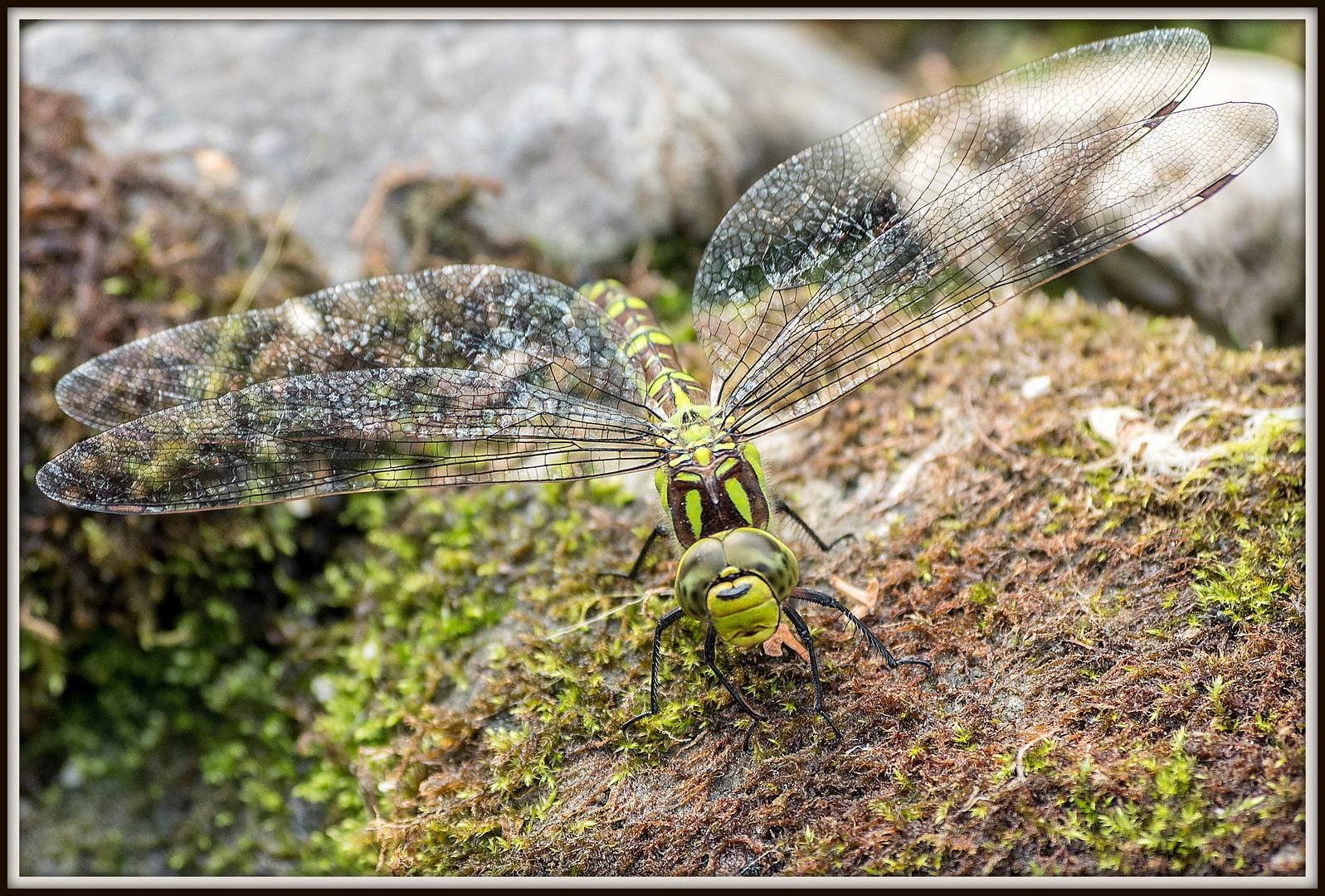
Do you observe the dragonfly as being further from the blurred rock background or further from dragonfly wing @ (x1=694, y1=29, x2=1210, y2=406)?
the blurred rock background

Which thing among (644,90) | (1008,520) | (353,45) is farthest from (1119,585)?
(353,45)

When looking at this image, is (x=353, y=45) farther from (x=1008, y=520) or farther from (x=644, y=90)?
(x=1008, y=520)

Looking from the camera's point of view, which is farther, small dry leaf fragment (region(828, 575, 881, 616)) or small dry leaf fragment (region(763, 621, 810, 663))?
small dry leaf fragment (region(828, 575, 881, 616))

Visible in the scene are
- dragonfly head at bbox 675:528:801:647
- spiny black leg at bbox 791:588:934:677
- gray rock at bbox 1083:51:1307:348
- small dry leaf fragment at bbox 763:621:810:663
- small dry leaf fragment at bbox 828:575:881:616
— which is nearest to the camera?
dragonfly head at bbox 675:528:801:647

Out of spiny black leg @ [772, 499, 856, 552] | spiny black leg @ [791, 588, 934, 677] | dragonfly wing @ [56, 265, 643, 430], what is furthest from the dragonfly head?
dragonfly wing @ [56, 265, 643, 430]

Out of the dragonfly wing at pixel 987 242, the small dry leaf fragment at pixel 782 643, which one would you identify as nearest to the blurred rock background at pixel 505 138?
the dragonfly wing at pixel 987 242
